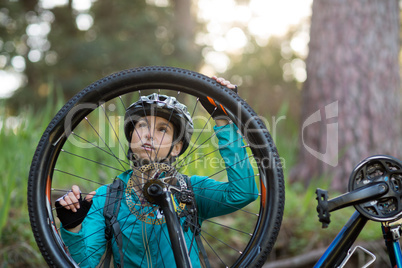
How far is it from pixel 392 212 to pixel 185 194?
733 mm

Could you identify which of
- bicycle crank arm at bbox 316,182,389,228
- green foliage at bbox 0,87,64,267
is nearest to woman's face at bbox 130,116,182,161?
bicycle crank arm at bbox 316,182,389,228

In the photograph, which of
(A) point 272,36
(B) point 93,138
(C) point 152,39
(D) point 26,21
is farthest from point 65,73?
(B) point 93,138

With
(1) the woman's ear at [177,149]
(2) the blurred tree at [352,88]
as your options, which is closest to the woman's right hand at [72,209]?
(1) the woman's ear at [177,149]

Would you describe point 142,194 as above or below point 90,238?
above

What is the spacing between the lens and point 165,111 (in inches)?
64.9

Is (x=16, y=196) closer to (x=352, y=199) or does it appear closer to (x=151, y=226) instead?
(x=151, y=226)

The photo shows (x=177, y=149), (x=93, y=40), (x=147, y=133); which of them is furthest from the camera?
(x=93, y=40)

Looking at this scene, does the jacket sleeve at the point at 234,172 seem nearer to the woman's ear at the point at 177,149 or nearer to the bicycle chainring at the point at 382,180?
the woman's ear at the point at 177,149

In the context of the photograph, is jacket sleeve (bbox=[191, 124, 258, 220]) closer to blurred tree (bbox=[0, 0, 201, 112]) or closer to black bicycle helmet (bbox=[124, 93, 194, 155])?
black bicycle helmet (bbox=[124, 93, 194, 155])

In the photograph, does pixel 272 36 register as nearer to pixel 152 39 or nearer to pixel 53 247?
pixel 152 39

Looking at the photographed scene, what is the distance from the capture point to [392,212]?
4.14 feet

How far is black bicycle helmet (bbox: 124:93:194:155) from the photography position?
5.30 feet

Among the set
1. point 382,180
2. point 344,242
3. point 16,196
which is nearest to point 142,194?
point 344,242

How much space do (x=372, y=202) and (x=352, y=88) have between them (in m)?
2.31
